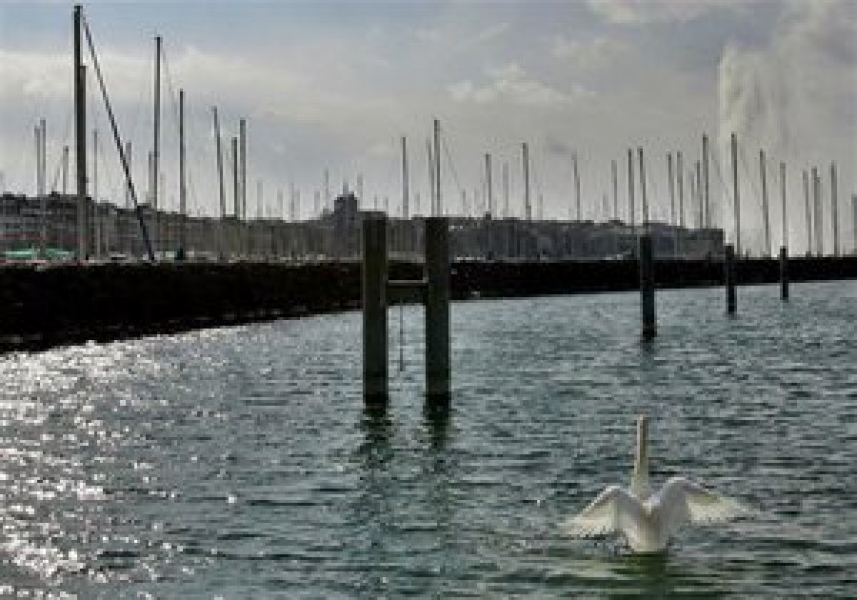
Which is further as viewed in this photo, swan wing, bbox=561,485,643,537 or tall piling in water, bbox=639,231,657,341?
tall piling in water, bbox=639,231,657,341

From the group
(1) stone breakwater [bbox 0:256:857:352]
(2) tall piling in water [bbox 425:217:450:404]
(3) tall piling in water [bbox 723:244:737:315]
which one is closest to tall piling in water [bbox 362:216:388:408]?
(2) tall piling in water [bbox 425:217:450:404]

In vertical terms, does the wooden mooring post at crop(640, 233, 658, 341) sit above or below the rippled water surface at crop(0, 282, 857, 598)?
above

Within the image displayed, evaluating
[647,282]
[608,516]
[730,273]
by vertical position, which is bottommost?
[608,516]

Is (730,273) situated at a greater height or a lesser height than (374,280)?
greater

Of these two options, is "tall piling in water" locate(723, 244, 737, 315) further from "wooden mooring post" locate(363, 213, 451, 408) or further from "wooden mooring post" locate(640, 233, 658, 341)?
"wooden mooring post" locate(363, 213, 451, 408)

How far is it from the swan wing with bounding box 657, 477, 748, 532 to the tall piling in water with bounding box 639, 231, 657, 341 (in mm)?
34620

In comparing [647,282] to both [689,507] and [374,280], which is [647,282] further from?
[689,507]

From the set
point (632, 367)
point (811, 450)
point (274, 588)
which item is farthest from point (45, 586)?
point (632, 367)

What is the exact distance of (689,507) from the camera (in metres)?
12.6

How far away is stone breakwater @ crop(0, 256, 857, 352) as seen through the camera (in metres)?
45.0

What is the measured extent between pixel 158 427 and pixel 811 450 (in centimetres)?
1222

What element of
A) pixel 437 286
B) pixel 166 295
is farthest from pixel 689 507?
pixel 166 295

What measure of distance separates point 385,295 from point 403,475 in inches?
282

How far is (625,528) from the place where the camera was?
40.4 feet
